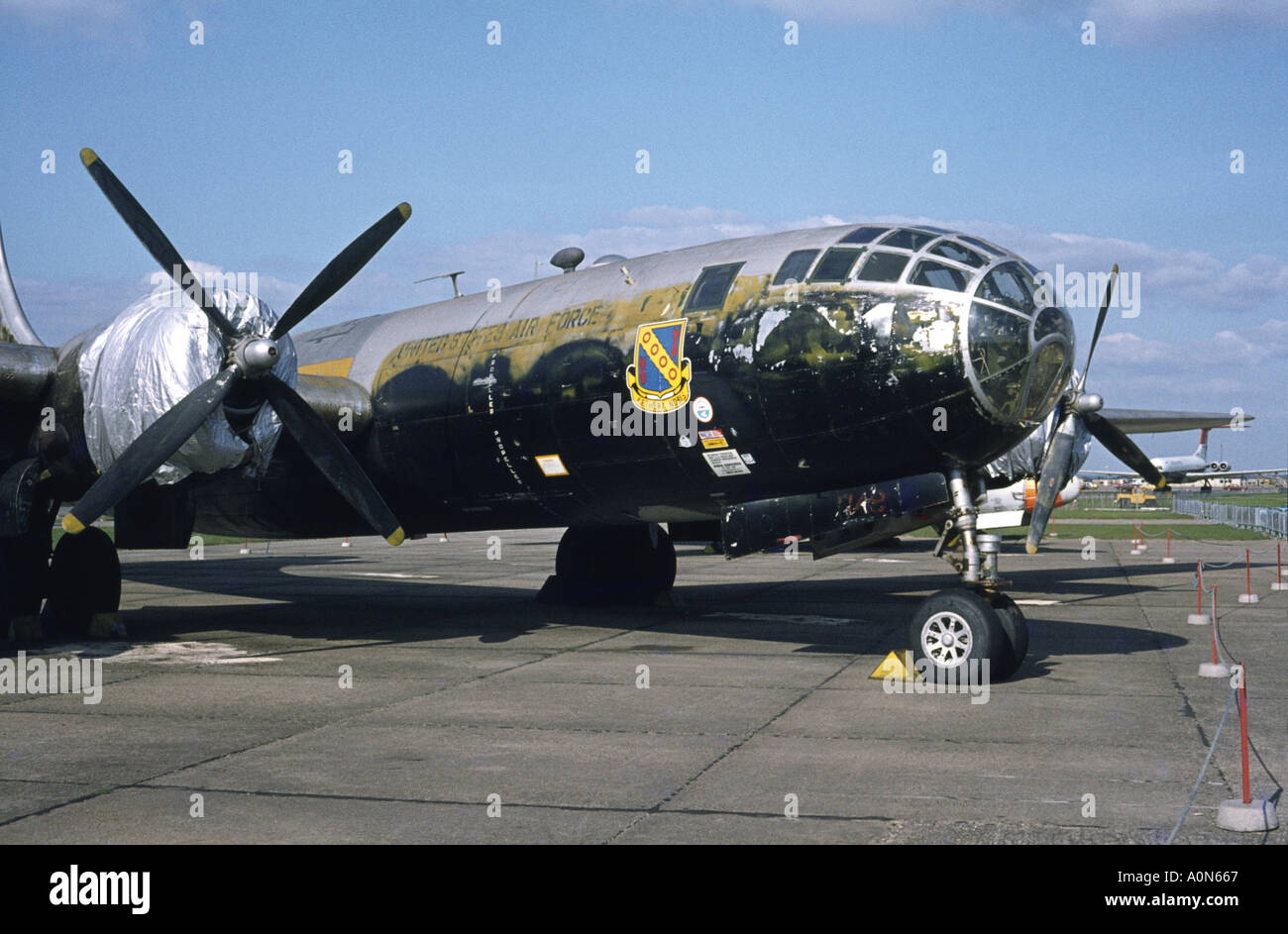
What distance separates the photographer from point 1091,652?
49.3 ft

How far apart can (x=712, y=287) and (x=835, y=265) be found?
160 cm

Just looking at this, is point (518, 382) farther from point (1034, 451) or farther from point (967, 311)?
point (1034, 451)

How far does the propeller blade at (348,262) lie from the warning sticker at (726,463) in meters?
5.67

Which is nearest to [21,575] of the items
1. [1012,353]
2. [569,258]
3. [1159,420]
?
[569,258]

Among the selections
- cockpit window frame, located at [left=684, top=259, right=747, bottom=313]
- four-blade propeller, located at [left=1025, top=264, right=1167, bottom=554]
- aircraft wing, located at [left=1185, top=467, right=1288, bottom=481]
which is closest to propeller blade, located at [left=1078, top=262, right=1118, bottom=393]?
four-blade propeller, located at [left=1025, top=264, right=1167, bottom=554]

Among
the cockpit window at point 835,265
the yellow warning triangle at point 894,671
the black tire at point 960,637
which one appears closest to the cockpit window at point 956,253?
the cockpit window at point 835,265

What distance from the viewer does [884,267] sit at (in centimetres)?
1297

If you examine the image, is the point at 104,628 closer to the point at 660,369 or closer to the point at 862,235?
the point at 660,369

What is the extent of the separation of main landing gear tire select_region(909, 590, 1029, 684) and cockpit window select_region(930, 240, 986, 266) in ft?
12.0

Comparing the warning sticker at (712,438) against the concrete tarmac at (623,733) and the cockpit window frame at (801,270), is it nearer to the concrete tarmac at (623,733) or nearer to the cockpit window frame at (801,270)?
the cockpit window frame at (801,270)

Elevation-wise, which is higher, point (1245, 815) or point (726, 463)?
point (726, 463)

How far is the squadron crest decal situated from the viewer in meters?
13.9
